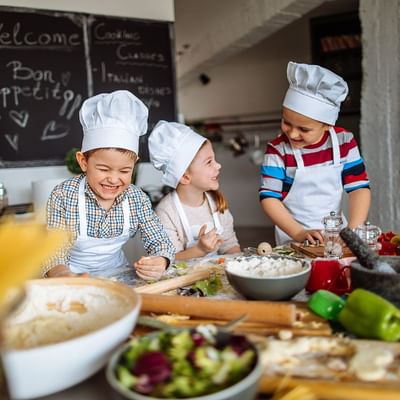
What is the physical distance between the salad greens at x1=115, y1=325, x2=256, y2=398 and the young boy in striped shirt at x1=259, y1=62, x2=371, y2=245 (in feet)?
4.32

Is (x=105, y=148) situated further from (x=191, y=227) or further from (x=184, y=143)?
(x=191, y=227)

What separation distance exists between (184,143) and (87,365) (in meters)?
1.36

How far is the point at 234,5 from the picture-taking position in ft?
15.2

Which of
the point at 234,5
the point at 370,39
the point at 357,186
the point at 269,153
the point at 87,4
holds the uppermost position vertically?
the point at 234,5

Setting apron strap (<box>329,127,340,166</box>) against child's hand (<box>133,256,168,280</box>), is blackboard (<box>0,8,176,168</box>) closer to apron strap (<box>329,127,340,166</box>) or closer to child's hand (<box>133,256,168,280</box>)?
apron strap (<box>329,127,340,166</box>)

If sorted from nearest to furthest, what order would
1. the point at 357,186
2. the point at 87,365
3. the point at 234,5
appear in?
the point at 87,365, the point at 357,186, the point at 234,5

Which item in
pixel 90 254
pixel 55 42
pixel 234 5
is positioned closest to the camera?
pixel 90 254

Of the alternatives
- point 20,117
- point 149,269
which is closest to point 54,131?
point 20,117

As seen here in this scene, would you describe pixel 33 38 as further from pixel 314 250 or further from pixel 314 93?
pixel 314 250

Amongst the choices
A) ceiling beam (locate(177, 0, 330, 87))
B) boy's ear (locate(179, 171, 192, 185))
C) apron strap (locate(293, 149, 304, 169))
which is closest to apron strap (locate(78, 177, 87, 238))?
boy's ear (locate(179, 171, 192, 185))

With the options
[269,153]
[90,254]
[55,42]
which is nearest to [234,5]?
[55,42]

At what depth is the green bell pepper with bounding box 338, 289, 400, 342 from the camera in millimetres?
801

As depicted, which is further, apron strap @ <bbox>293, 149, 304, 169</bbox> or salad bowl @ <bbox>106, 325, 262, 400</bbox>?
apron strap @ <bbox>293, 149, 304, 169</bbox>

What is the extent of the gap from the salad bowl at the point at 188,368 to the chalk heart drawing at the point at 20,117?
9.03 ft
